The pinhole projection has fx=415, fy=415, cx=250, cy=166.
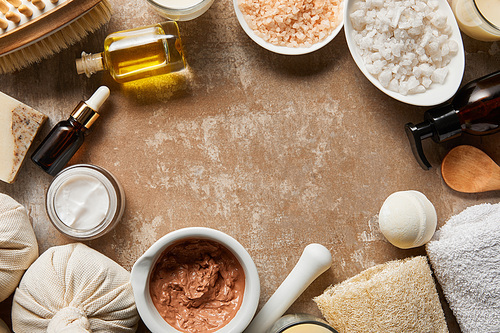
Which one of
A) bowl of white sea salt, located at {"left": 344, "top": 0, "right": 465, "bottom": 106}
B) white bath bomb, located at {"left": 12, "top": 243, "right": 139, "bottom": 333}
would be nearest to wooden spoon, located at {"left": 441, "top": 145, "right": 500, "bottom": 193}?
bowl of white sea salt, located at {"left": 344, "top": 0, "right": 465, "bottom": 106}

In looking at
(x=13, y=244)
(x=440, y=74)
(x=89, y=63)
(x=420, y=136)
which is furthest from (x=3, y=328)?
(x=440, y=74)

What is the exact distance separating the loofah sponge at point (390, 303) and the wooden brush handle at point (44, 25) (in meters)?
0.90

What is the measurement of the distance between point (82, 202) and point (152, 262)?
→ 0.25 meters

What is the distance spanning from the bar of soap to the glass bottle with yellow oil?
0.18 meters

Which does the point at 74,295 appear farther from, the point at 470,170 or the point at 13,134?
the point at 470,170

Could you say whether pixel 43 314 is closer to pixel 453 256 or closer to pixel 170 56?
pixel 170 56

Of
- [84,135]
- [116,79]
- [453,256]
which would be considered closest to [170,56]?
[116,79]

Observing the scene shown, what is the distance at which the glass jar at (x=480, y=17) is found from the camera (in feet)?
3.34

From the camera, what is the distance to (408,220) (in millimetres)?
997

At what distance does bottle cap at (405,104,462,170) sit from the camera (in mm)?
1044

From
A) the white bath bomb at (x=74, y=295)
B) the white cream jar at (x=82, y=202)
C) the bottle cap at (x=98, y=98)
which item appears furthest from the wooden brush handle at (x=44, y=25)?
the white bath bomb at (x=74, y=295)

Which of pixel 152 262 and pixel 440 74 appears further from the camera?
pixel 440 74

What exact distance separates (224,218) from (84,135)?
433 mm

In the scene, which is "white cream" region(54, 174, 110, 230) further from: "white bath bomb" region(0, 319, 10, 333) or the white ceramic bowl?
"white bath bomb" region(0, 319, 10, 333)
